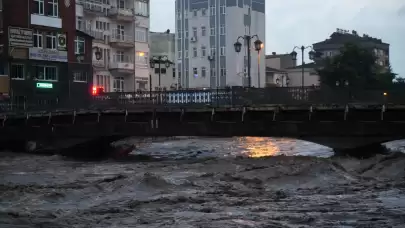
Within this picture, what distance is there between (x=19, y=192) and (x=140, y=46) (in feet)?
217

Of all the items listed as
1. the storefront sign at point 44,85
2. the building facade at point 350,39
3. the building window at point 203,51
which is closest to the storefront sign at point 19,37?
the storefront sign at point 44,85

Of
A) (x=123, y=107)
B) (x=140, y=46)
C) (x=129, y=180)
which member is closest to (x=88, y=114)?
(x=123, y=107)

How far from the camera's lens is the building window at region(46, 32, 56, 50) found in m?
70.4

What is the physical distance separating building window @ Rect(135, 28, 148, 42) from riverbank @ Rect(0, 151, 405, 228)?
55.5m

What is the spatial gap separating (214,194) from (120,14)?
64.9 metres

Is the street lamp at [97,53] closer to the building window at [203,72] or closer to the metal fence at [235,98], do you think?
the metal fence at [235,98]

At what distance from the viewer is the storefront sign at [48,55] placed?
2677 inches

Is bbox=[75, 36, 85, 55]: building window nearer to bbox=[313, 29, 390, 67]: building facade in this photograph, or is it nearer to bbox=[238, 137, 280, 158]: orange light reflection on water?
bbox=[238, 137, 280, 158]: orange light reflection on water

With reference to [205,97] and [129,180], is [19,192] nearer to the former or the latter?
[129,180]

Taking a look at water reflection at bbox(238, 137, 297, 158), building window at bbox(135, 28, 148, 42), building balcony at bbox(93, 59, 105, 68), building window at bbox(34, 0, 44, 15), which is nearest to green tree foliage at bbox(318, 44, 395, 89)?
building window at bbox(135, 28, 148, 42)

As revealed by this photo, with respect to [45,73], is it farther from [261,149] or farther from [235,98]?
[235,98]

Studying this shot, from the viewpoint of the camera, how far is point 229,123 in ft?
125

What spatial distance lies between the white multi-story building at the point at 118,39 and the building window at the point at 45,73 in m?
10.4

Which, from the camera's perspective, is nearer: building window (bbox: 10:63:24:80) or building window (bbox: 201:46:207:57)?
building window (bbox: 10:63:24:80)
